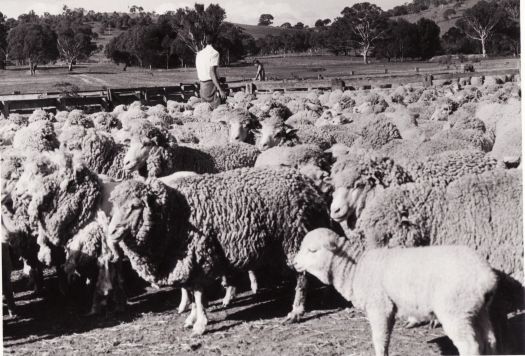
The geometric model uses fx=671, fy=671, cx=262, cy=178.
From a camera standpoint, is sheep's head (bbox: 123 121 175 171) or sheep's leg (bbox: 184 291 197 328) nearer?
sheep's leg (bbox: 184 291 197 328)

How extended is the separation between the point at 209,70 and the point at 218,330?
24.6ft

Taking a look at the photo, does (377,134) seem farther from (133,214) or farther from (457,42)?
(457,42)

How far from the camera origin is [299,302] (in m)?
5.84

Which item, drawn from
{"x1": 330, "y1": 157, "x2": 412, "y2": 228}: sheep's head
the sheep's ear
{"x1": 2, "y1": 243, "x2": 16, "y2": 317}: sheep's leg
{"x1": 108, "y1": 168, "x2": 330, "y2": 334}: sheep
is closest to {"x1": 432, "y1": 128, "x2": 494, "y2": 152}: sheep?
the sheep's ear

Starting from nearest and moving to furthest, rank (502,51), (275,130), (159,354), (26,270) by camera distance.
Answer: (159,354), (26,270), (275,130), (502,51)

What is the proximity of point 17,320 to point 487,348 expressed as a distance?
14.2 ft

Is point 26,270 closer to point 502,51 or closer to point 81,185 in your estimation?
point 81,185

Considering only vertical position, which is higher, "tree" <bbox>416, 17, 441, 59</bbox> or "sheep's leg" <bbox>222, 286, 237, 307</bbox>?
"tree" <bbox>416, 17, 441, 59</bbox>

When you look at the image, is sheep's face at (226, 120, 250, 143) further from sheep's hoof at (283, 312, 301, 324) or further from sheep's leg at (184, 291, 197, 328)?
sheep's hoof at (283, 312, 301, 324)

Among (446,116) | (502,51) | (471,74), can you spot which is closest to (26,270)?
(446,116)

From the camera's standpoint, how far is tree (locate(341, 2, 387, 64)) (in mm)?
12375

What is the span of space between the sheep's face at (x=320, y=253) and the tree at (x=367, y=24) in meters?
7.09

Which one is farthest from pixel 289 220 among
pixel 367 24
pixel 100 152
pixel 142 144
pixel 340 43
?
pixel 340 43

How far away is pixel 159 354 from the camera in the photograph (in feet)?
17.3
